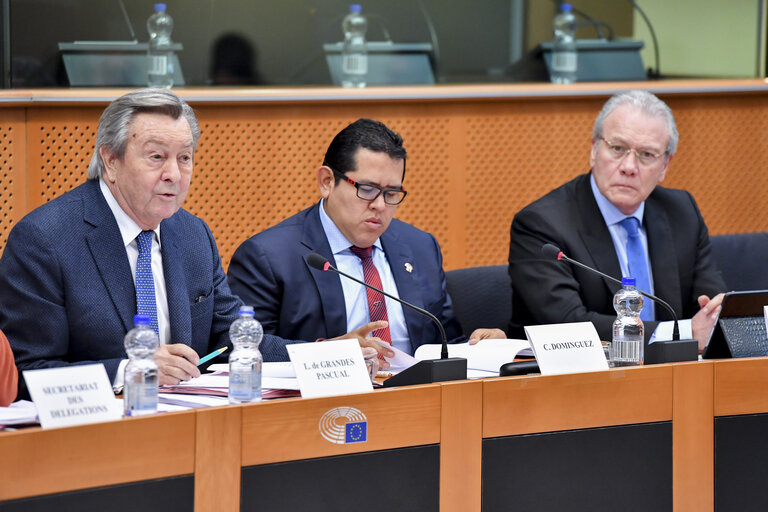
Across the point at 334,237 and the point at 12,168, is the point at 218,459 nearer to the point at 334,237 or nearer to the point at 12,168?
the point at 334,237

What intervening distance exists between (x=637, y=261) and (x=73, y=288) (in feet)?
5.50

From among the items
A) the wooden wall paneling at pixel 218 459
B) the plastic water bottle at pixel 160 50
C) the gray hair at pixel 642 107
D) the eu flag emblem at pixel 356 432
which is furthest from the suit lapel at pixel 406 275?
the plastic water bottle at pixel 160 50

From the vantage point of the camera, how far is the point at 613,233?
304cm

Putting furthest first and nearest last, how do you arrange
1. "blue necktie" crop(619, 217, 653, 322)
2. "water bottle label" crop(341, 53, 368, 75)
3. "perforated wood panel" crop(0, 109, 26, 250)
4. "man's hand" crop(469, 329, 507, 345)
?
"water bottle label" crop(341, 53, 368, 75), "perforated wood panel" crop(0, 109, 26, 250), "blue necktie" crop(619, 217, 653, 322), "man's hand" crop(469, 329, 507, 345)

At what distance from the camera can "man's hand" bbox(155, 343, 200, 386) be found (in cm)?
196

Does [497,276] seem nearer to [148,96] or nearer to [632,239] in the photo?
[632,239]

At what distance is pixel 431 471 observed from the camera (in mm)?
1863

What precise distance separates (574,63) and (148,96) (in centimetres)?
310

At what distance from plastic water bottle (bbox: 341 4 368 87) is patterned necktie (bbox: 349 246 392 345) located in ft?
6.66

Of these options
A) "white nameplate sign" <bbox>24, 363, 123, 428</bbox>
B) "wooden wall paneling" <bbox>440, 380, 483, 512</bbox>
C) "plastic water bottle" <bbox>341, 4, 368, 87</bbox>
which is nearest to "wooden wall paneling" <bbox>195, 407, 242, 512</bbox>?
"white nameplate sign" <bbox>24, 363, 123, 428</bbox>

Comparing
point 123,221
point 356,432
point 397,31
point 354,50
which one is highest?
point 397,31

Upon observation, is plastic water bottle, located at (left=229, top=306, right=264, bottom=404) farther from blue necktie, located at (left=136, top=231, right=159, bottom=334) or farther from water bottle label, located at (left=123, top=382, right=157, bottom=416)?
blue necktie, located at (left=136, top=231, right=159, bottom=334)


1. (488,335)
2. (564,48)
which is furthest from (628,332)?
(564,48)

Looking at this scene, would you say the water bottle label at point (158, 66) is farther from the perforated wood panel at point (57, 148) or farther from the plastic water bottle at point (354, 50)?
the plastic water bottle at point (354, 50)
